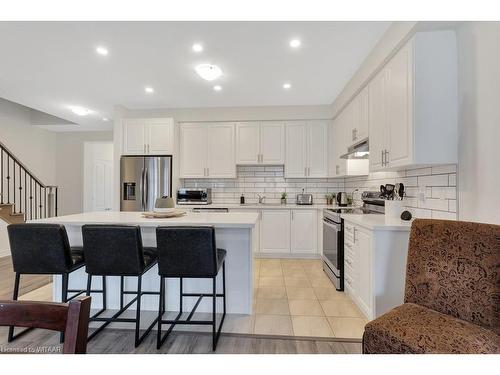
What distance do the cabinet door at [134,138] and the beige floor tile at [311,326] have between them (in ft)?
12.1

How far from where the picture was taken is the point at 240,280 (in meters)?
2.50

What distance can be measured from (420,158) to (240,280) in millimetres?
1884

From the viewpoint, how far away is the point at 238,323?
2.31 m

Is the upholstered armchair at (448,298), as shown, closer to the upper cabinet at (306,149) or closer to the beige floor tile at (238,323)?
the beige floor tile at (238,323)

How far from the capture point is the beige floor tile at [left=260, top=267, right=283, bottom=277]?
143 inches

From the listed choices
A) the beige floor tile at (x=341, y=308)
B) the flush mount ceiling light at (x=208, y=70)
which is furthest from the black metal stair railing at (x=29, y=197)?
the beige floor tile at (x=341, y=308)

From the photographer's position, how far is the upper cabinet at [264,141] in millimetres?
4652

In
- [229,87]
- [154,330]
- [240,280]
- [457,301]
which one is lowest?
[154,330]

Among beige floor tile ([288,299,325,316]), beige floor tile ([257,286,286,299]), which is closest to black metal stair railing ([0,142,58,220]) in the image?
beige floor tile ([257,286,286,299])

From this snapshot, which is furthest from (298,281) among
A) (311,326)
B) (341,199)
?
(341,199)
